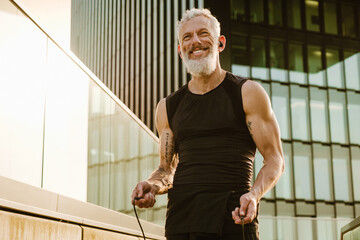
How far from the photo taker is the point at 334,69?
91.8 ft

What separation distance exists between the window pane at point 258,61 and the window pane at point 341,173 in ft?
14.4

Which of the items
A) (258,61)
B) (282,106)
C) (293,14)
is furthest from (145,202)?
(293,14)

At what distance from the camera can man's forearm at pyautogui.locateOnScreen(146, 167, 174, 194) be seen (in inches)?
106

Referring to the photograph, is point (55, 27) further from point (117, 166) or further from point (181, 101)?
point (181, 101)

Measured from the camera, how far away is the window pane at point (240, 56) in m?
26.5

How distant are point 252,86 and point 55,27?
11.6m

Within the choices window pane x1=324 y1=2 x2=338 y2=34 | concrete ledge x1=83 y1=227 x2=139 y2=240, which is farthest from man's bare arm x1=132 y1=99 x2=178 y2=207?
window pane x1=324 y1=2 x2=338 y2=34

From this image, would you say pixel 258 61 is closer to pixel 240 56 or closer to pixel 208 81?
pixel 240 56

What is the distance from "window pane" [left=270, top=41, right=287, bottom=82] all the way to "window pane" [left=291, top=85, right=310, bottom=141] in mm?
742

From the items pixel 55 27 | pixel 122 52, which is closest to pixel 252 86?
pixel 55 27

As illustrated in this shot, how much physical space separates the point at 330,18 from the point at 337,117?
5111mm

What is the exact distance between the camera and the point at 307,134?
87.0 feet

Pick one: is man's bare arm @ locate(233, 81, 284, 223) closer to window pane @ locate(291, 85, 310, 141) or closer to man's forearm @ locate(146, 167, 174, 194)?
man's forearm @ locate(146, 167, 174, 194)

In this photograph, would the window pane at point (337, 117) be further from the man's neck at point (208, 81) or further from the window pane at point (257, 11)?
the man's neck at point (208, 81)
